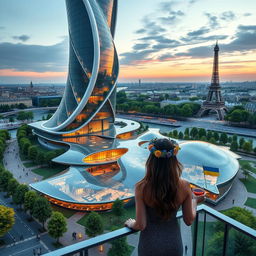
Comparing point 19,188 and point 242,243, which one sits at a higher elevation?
point 242,243

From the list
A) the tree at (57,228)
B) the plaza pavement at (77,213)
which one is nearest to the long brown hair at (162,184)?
the tree at (57,228)

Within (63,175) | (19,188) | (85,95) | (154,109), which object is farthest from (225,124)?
(19,188)

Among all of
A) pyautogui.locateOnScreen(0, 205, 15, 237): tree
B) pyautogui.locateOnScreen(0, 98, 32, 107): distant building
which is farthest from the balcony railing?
pyautogui.locateOnScreen(0, 98, 32, 107): distant building

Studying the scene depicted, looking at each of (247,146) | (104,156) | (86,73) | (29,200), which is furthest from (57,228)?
(247,146)

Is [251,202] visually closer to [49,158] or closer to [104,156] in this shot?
[104,156]

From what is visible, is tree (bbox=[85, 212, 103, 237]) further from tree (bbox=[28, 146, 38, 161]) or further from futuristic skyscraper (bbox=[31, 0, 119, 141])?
futuristic skyscraper (bbox=[31, 0, 119, 141])

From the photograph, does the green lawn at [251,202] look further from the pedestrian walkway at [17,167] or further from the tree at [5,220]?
the pedestrian walkway at [17,167]

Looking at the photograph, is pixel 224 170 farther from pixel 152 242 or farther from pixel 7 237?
pixel 152 242
